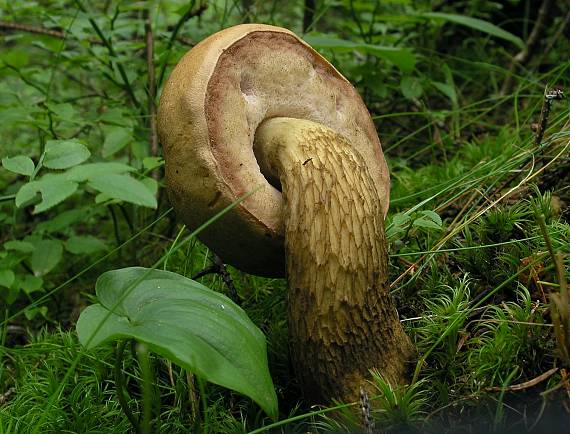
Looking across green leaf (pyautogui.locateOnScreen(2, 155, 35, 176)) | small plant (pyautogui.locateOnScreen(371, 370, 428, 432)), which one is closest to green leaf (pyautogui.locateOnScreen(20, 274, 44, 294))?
green leaf (pyautogui.locateOnScreen(2, 155, 35, 176))

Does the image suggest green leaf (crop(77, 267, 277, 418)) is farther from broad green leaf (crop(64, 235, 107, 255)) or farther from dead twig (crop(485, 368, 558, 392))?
broad green leaf (crop(64, 235, 107, 255))

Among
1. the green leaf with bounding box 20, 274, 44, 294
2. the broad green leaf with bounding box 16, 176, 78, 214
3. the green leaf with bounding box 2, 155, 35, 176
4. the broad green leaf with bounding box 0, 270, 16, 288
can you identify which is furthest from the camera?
the green leaf with bounding box 20, 274, 44, 294

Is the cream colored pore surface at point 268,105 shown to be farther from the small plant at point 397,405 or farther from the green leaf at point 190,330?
the small plant at point 397,405

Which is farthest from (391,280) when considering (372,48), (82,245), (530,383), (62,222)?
(62,222)

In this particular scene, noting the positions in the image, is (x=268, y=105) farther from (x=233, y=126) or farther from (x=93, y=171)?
(x=93, y=171)

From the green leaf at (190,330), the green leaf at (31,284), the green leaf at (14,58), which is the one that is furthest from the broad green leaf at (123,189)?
the green leaf at (14,58)
